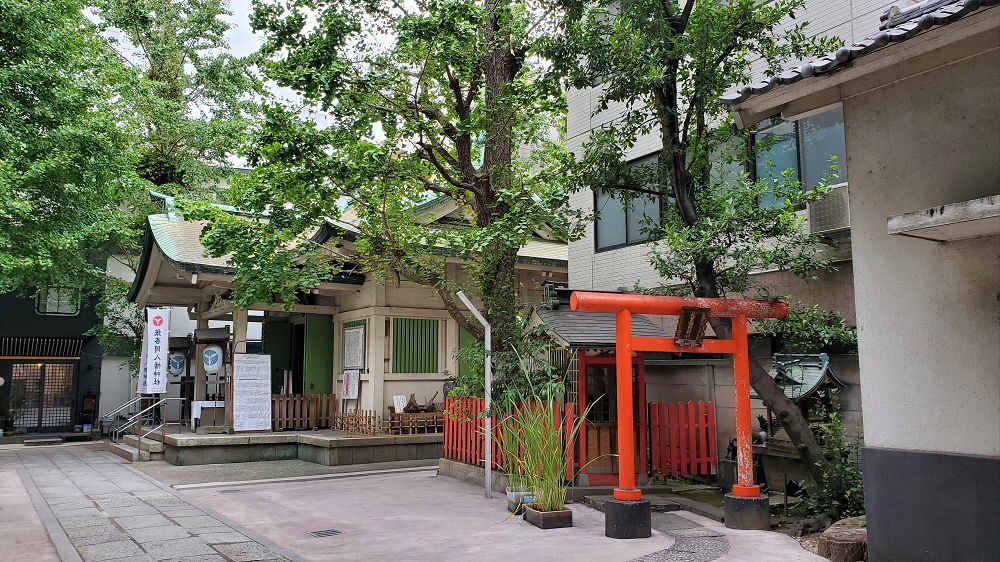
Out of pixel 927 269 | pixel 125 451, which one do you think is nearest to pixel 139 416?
pixel 125 451

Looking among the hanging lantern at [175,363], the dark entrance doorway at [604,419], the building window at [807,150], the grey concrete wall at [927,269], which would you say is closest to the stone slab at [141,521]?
the dark entrance doorway at [604,419]

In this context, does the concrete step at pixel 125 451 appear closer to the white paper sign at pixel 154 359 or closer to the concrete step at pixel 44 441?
the white paper sign at pixel 154 359

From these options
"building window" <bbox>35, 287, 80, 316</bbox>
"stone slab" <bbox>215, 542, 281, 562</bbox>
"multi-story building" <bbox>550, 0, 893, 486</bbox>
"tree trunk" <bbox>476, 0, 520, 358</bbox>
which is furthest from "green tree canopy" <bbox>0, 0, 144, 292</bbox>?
"multi-story building" <bbox>550, 0, 893, 486</bbox>

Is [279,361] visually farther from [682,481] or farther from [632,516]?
[632,516]

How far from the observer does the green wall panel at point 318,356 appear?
16.8 meters

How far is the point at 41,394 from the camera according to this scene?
2423 centimetres

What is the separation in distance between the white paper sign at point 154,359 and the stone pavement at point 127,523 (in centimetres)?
188

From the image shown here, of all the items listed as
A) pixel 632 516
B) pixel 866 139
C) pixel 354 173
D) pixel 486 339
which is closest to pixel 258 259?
pixel 354 173

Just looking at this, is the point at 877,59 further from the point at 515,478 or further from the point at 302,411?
the point at 302,411

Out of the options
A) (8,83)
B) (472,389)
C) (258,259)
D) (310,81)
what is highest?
(8,83)

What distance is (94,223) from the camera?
1705 cm

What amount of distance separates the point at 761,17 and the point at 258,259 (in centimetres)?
740

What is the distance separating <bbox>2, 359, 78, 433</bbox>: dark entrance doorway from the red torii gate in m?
23.7

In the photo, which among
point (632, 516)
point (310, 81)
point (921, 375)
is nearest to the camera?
point (921, 375)
